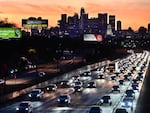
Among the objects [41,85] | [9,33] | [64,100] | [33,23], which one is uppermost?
[33,23]

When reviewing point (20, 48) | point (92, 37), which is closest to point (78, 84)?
point (20, 48)

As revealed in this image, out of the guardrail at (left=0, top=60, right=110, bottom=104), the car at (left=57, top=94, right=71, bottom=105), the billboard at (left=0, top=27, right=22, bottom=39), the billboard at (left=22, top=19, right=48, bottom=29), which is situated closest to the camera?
the car at (left=57, top=94, right=71, bottom=105)

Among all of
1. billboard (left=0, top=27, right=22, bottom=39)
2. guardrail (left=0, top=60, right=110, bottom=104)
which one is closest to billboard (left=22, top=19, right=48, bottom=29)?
guardrail (left=0, top=60, right=110, bottom=104)

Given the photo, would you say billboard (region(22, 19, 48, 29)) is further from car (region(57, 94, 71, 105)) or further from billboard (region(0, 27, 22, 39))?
car (region(57, 94, 71, 105))

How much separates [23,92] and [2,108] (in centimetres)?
1247

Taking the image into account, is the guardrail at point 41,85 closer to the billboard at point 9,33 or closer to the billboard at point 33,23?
the billboard at point 9,33

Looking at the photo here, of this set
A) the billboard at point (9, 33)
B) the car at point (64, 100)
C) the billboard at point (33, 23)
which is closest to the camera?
the car at point (64, 100)

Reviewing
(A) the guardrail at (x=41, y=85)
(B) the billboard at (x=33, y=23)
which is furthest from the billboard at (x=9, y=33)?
(B) the billboard at (x=33, y=23)

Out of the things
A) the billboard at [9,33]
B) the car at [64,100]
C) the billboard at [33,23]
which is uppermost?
the billboard at [33,23]

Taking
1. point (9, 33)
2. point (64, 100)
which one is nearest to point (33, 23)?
point (9, 33)

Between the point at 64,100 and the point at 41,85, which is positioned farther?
the point at 41,85

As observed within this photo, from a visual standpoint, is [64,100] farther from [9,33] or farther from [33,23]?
[33,23]

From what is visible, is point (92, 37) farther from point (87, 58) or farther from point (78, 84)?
point (78, 84)

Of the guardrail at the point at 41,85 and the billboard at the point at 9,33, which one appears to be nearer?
the guardrail at the point at 41,85
